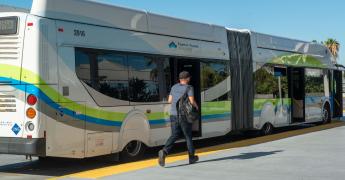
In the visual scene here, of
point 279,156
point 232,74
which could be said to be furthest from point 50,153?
point 232,74

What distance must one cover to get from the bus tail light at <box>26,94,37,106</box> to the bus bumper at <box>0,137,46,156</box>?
2.02 ft

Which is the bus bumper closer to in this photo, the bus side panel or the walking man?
the bus side panel

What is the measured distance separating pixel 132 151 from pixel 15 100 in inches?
117

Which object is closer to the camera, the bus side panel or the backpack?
the bus side panel

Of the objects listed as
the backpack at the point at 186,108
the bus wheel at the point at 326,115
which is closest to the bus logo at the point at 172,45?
the backpack at the point at 186,108

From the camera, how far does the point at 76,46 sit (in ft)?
31.3

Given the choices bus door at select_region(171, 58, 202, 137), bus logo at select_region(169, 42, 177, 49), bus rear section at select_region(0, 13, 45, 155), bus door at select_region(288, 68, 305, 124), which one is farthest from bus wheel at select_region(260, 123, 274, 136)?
bus rear section at select_region(0, 13, 45, 155)

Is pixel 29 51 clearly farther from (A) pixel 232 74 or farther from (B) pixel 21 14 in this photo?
(A) pixel 232 74

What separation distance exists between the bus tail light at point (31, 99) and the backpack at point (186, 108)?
2549mm

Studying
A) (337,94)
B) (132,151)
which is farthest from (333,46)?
(132,151)

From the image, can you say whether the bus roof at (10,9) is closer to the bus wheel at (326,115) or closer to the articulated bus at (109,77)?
the articulated bus at (109,77)

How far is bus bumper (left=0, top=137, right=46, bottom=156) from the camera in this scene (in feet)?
28.9

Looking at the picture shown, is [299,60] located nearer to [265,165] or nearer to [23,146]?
[265,165]

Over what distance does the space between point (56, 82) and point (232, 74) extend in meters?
6.74
